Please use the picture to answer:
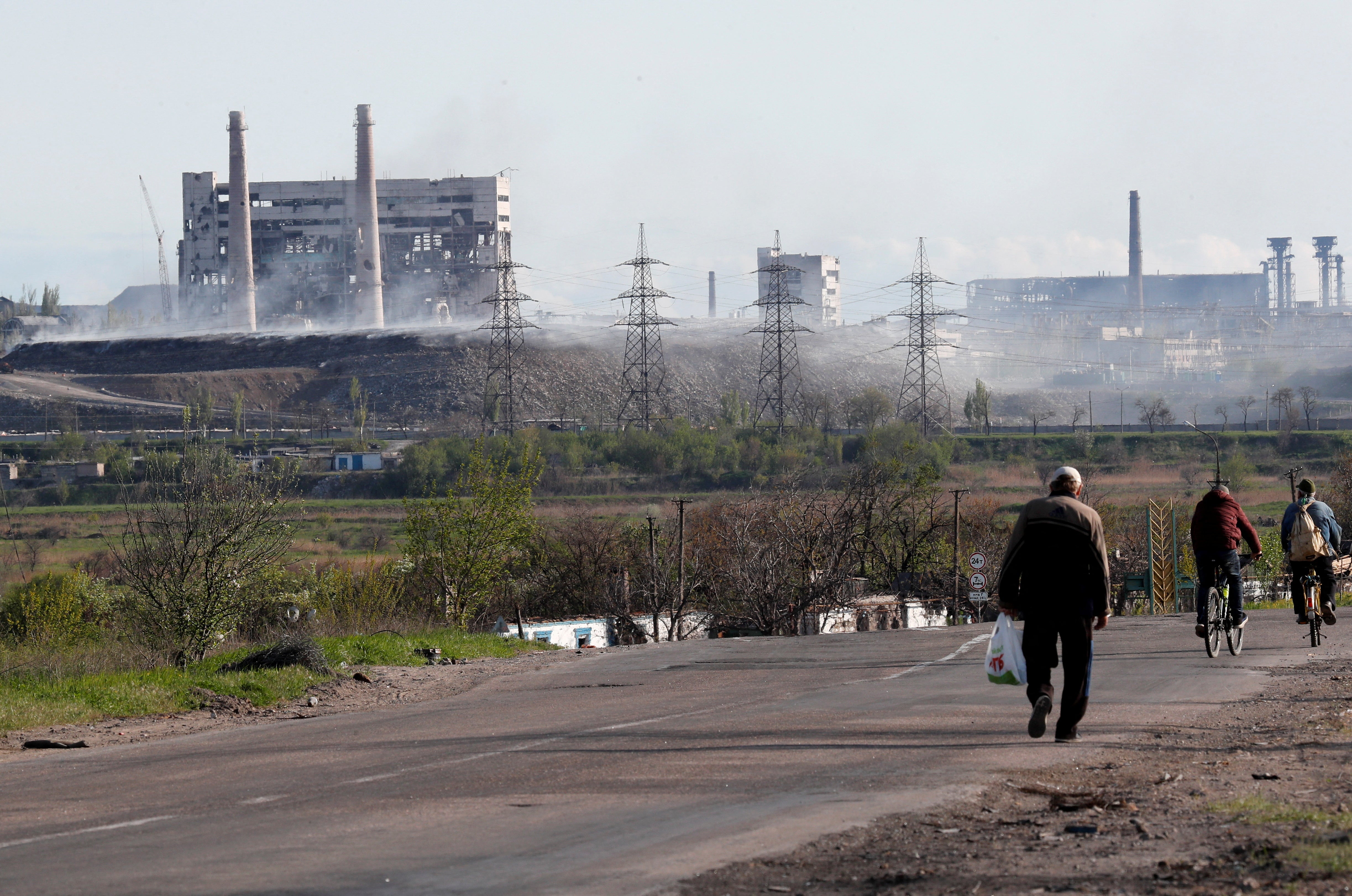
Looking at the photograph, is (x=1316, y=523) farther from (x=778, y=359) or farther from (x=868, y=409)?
(x=778, y=359)

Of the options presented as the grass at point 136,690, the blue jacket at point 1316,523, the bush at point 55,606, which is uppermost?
the blue jacket at point 1316,523

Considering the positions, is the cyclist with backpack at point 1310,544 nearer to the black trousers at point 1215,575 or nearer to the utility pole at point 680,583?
the black trousers at point 1215,575

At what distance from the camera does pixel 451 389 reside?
451 ft

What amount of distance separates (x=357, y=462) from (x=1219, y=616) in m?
87.3

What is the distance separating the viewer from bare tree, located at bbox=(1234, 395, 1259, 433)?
472 ft

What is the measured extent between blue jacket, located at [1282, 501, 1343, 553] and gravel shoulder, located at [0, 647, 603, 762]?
9.72 meters

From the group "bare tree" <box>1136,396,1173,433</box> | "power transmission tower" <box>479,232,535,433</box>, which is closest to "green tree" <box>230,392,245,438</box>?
"power transmission tower" <box>479,232,535,433</box>

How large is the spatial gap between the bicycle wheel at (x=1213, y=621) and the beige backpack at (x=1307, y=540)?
134 cm

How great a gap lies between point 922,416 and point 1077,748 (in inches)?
4014

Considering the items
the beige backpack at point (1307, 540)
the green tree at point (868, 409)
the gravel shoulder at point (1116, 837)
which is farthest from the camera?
the green tree at point (868, 409)

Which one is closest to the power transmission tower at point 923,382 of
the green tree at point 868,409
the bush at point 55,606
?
the green tree at point 868,409

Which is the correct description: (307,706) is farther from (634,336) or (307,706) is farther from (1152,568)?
(634,336)

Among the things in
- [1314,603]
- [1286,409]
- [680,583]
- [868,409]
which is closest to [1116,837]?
[1314,603]

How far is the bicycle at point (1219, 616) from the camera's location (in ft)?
49.8
